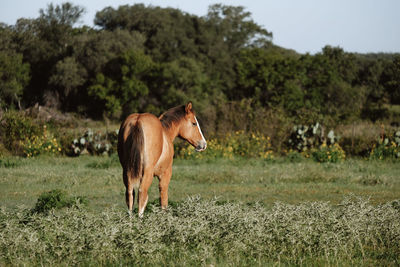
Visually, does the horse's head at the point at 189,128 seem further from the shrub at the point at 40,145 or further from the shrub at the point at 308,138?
the shrub at the point at 40,145

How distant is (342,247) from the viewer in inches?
230

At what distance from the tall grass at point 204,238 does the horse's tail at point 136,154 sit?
615mm

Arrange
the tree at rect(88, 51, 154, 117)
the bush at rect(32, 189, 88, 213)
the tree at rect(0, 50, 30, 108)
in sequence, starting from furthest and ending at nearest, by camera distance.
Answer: the tree at rect(88, 51, 154, 117) < the tree at rect(0, 50, 30, 108) < the bush at rect(32, 189, 88, 213)

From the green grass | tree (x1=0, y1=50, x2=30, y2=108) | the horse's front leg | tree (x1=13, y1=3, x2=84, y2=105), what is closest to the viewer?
the horse's front leg

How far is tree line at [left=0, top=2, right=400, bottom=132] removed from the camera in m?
51.8

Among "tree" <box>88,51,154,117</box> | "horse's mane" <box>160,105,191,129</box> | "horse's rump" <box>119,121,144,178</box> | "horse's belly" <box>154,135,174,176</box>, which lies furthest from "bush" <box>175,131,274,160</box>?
"tree" <box>88,51,154,117</box>

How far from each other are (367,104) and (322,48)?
19725 millimetres

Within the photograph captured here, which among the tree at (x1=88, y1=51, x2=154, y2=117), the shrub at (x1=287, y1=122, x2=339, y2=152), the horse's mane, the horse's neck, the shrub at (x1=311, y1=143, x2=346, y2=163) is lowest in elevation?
the shrub at (x1=311, y1=143, x2=346, y2=163)

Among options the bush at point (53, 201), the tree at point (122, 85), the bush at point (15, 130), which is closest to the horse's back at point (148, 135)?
the bush at point (53, 201)

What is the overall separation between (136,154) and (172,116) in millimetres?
1427

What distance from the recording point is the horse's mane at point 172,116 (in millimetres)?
7647

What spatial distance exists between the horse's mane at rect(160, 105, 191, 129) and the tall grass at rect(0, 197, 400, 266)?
5.28 feet

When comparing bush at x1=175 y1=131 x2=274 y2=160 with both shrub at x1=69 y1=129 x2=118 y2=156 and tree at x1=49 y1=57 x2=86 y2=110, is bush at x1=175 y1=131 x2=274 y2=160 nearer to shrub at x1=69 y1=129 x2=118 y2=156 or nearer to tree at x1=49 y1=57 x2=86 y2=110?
shrub at x1=69 y1=129 x2=118 y2=156

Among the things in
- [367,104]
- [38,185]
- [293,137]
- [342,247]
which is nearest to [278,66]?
[367,104]
